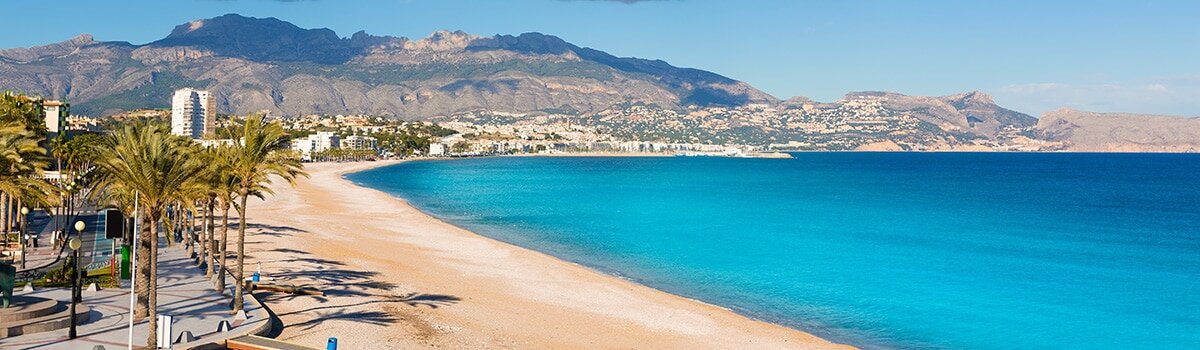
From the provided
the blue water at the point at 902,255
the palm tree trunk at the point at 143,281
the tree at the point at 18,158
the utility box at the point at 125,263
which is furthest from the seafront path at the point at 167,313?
the blue water at the point at 902,255

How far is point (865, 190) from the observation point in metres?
128

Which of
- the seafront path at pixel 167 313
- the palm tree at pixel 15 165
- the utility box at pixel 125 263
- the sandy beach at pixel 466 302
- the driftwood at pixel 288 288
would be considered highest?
the palm tree at pixel 15 165

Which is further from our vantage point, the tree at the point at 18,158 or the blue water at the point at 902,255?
the blue water at the point at 902,255

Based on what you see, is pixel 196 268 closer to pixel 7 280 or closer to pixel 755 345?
pixel 7 280

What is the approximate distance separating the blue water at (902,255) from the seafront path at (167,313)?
711 inches

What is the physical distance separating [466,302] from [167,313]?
11103mm

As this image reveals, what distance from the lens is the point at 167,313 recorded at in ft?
80.1

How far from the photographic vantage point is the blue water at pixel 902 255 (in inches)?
1347

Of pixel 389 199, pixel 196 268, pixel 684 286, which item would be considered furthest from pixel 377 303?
pixel 389 199

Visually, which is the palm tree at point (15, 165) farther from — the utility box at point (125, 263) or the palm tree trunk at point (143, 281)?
the palm tree trunk at point (143, 281)

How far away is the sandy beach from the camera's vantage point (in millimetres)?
27172

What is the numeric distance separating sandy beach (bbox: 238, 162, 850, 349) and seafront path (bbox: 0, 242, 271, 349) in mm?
1463

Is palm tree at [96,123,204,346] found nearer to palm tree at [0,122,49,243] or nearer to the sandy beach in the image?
the sandy beach

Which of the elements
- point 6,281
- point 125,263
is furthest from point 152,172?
point 125,263
